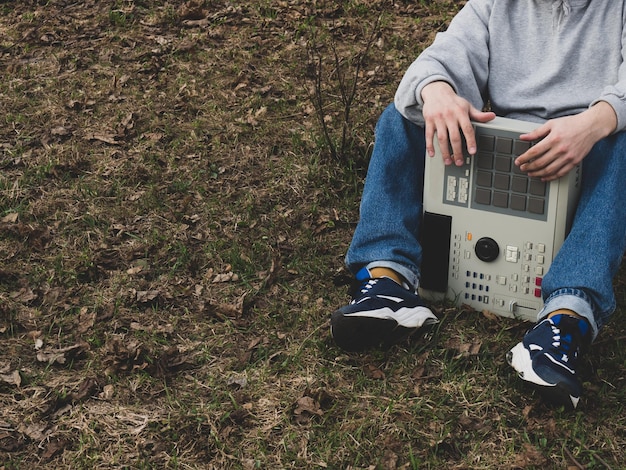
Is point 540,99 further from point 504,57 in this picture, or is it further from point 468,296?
point 468,296

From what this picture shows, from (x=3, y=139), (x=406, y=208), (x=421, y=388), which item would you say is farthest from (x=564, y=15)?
(x=3, y=139)

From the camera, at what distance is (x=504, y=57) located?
3.15 metres

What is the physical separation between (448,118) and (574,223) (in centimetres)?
54

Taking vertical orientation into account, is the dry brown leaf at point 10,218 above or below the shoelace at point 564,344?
below

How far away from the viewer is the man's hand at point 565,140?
2709mm

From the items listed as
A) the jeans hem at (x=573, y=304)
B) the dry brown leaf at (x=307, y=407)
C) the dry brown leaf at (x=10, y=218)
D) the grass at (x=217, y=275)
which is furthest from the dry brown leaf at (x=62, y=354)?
the jeans hem at (x=573, y=304)

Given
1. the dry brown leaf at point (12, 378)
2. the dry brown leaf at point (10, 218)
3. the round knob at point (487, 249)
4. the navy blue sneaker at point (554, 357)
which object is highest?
the round knob at point (487, 249)

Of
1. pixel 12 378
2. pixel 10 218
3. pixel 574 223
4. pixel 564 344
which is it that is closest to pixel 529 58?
pixel 574 223

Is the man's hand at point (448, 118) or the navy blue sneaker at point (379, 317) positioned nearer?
the man's hand at point (448, 118)

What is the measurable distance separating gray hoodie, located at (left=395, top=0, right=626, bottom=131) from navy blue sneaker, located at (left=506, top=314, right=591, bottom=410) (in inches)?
30.0

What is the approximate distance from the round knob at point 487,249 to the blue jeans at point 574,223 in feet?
0.71

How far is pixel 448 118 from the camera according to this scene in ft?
9.36

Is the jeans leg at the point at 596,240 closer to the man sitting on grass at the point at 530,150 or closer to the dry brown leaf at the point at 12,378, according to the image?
the man sitting on grass at the point at 530,150

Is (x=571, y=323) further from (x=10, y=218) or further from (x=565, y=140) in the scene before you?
(x=10, y=218)
